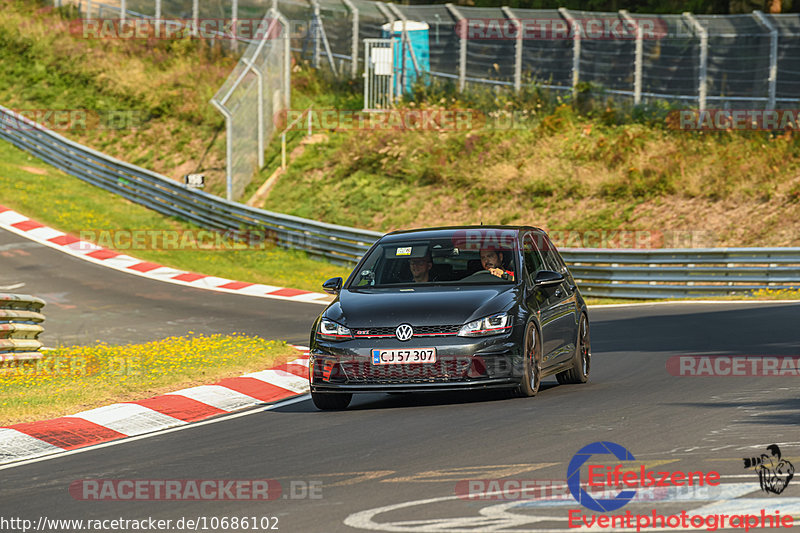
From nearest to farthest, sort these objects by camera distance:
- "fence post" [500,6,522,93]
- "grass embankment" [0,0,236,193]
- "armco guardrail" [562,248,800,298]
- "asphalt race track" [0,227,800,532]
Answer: "asphalt race track" [0,227,800,532]
"armco guardrail" [562,248,800,298]
"fence post" [500,6,522,93]
"grass embankment" [0,0,236,193]

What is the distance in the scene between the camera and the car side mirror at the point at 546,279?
11734 millimetres

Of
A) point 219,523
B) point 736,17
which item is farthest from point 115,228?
point 219,523

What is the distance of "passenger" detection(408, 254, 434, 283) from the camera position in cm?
1191

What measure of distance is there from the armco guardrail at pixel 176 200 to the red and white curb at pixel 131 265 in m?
3.18

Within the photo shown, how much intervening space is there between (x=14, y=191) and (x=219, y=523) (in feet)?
98.9

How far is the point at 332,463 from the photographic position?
8.38 metres

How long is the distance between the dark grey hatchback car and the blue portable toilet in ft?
86.0

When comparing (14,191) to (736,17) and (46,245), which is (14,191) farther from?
(736,17)

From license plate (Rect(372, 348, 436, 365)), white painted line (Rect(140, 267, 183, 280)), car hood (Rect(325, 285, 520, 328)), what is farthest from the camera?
white painted line (Rect(140, 267, 183, 280))

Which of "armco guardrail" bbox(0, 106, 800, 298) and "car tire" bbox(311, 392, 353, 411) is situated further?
"armco guardrail" bbox(0, 106, 800, 298)

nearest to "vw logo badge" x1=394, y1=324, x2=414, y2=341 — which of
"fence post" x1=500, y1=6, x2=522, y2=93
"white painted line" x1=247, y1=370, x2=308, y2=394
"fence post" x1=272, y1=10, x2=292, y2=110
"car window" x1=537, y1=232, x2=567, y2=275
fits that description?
"car window" x1=537, y1=232, x2=567, y2=275

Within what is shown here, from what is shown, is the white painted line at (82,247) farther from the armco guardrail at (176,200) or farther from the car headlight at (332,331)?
the car headlight at (332,331)

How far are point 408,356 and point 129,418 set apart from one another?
2.66 meters

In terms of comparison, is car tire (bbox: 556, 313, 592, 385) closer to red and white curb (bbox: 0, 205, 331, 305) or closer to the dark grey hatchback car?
the dark grey hatchback car
